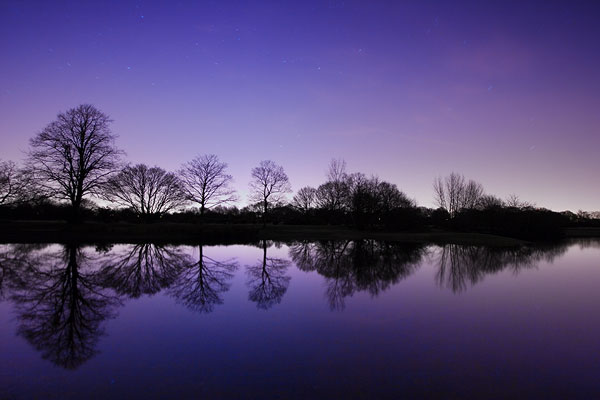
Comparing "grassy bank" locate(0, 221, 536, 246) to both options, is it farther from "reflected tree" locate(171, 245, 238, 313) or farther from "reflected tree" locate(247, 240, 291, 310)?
"reflected tree" locate(247, 240, 291, 310)

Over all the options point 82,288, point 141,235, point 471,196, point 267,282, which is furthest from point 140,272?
point 471,196

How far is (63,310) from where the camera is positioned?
775cm

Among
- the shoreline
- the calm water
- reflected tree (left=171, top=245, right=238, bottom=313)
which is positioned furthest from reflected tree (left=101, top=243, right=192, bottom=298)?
the shoreline

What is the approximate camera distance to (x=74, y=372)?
15.2 ft

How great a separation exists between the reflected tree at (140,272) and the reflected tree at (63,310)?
598 mm

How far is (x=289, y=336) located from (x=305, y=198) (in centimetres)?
9564

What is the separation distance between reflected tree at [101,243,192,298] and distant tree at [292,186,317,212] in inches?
3250

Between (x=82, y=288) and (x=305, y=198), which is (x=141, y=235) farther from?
(x=305, y=198)

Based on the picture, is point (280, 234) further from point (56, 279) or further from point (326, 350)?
point (326, 350)

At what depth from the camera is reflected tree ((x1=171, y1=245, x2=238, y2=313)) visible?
352 inches

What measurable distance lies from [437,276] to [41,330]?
47.3 feet

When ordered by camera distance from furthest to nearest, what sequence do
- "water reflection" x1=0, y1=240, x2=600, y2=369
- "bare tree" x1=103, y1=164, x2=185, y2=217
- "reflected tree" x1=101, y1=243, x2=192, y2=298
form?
"bare tree" x1=103, y1=164, x2=185, y2=217
"reflected tree" x1=101, y1=243, x2=192, y2=298
"water reflection" x1=0, y1=240, x2=600, y2=369

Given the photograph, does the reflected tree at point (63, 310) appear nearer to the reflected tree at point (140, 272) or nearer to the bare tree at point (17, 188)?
the reflected tree at point (140, 272)

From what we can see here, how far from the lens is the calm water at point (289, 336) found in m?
4.38
